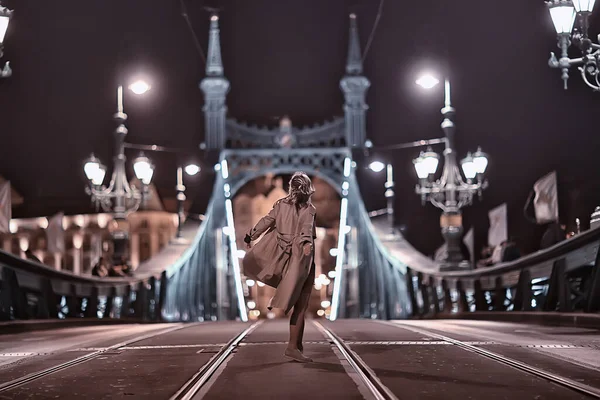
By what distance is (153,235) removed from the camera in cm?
11006

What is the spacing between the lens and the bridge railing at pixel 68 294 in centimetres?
1548

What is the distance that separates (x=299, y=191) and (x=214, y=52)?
37699 millimetres

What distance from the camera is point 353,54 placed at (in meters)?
46.7

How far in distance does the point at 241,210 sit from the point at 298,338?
91.9 meters

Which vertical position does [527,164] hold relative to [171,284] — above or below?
above

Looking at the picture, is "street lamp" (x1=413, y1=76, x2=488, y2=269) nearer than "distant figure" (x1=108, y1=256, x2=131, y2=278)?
Yes

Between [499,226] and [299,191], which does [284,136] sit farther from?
Result: [299,191]

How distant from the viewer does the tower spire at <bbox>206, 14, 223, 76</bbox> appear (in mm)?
44938

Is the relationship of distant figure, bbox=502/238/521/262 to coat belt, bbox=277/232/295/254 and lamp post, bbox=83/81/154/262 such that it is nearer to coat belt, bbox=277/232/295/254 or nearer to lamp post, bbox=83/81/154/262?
lamp post, bbox=83/81/154/262

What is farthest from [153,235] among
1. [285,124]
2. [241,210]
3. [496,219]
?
[496,219]

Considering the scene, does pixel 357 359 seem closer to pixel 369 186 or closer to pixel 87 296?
pixel 87 296

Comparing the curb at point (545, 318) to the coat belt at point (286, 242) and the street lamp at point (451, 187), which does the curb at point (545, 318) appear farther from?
the coat belt at point (286, 242)

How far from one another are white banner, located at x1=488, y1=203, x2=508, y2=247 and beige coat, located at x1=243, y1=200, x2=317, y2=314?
14274 mm

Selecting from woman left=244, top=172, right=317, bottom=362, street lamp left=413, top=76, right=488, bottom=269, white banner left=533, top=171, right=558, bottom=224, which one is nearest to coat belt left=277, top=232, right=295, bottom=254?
woman left=244, top=172, right=317, bottom=362
